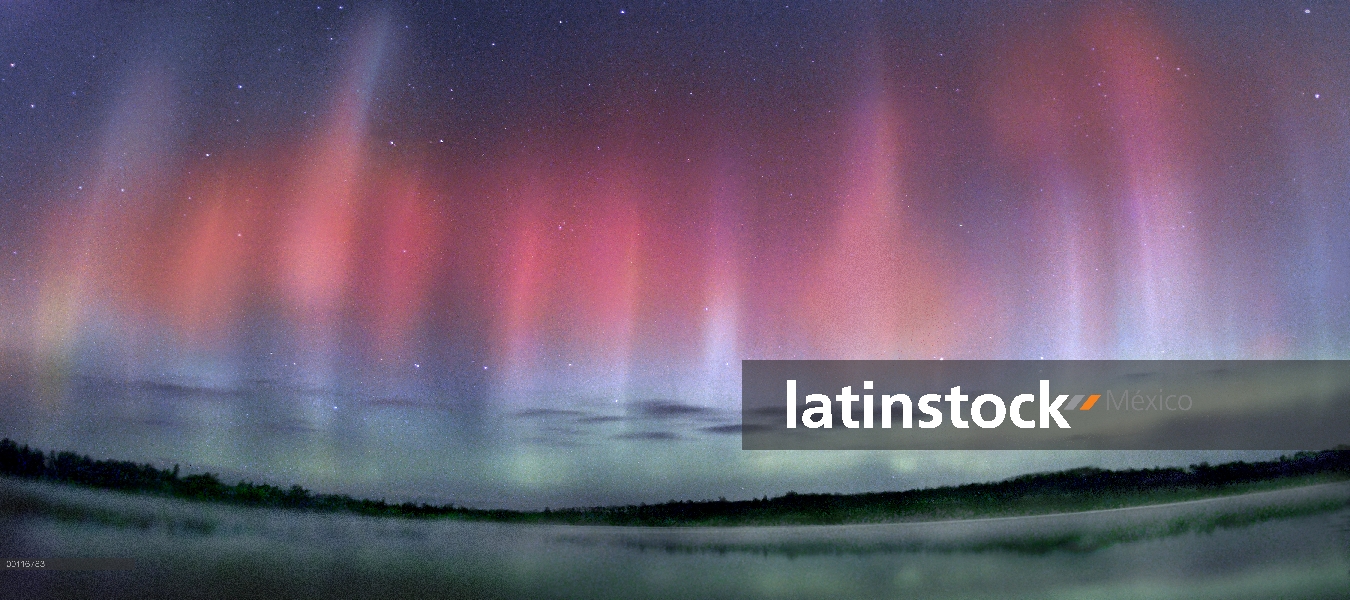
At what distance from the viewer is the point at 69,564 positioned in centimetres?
621

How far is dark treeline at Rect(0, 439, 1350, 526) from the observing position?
7.73 metres

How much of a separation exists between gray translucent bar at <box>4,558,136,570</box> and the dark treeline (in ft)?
4.61

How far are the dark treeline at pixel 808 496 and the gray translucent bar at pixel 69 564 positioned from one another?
1.40 m

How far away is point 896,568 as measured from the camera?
603cm

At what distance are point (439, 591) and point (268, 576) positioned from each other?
1.46m

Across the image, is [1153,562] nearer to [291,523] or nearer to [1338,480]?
[1338,480]

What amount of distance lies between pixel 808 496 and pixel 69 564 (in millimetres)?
6509

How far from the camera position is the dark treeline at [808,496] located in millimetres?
7730

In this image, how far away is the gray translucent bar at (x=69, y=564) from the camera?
619 centimetres

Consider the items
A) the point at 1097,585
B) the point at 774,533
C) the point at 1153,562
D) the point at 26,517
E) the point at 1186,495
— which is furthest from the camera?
the point at 1186,495

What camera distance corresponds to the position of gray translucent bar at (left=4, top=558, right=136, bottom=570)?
244 inches

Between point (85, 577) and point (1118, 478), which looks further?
point (1118, 478)

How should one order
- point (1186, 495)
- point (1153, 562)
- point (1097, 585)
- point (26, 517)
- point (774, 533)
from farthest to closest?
point (1186, 495), point (774, 533), point (26, 517), point (1153, 562), point (1097, 585)

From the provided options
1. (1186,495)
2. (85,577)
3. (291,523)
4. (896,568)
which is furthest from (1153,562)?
(85,577)
